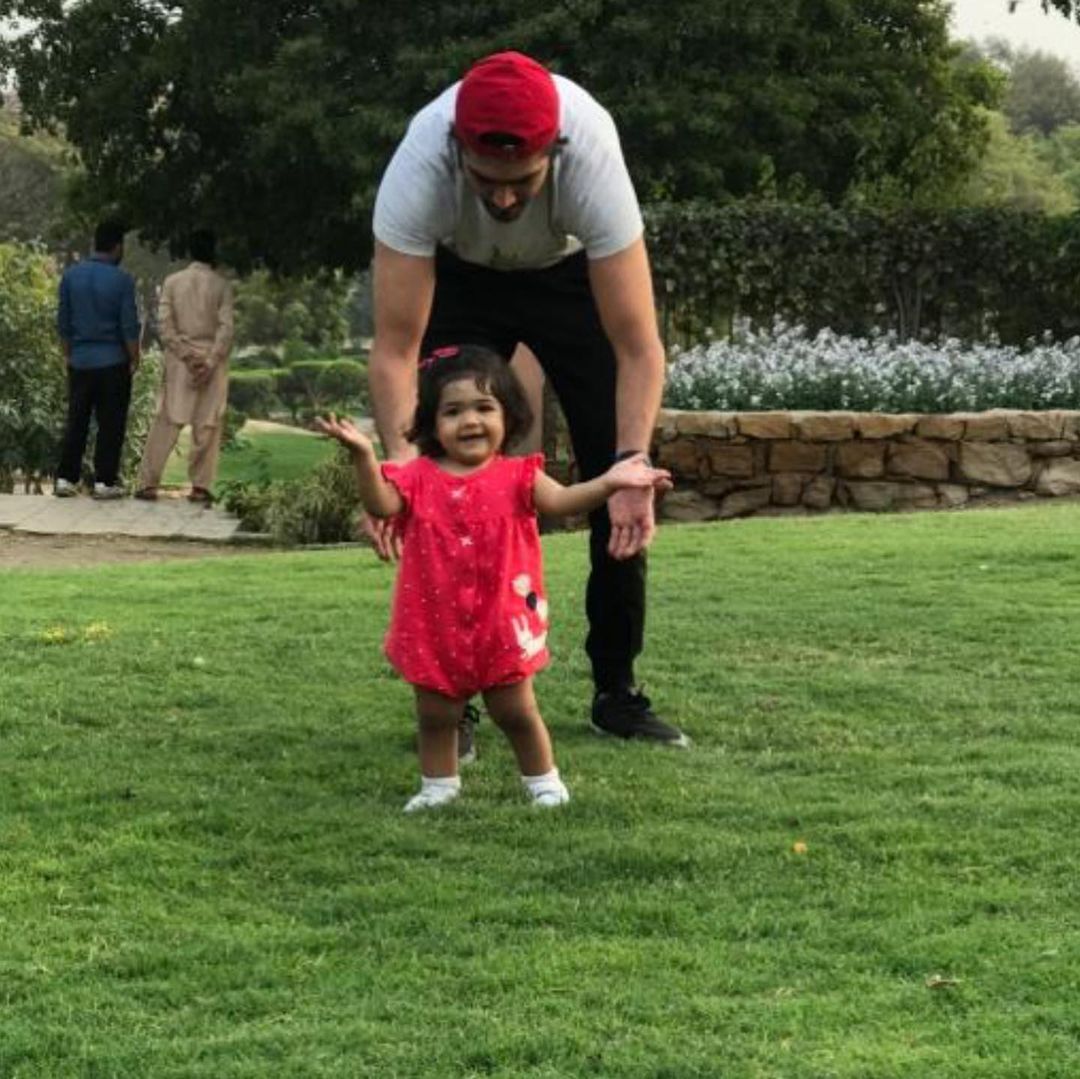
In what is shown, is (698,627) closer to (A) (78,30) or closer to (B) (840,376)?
(B) (840,376)

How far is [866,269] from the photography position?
1418 centimetres

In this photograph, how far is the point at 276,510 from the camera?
11.0m

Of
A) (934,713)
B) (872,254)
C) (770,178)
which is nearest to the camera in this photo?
(934,713)

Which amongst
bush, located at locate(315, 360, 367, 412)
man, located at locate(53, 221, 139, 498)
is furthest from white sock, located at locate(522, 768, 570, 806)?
bush, located at locate(315, 360, 367, 412)

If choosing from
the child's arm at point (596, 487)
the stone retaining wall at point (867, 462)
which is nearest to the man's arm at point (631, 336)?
the child's arm at point (596, 487)

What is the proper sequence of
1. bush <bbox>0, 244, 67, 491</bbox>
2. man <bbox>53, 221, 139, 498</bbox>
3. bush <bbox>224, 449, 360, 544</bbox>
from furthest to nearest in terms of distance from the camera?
bush <bbox>0, 244, 67, 491</bbox> → man <bbox>53, 221, 139, 498</bbox> → bush <bbox>224, 449, 360, 544</bbox>

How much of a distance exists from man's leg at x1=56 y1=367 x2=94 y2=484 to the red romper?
856cm

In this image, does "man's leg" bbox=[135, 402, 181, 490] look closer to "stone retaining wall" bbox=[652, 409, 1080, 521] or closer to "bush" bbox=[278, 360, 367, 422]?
"stone retaining wall" bbox=[652, 409, 1080, 521]

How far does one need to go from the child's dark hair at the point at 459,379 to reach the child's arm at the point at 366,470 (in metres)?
0.17

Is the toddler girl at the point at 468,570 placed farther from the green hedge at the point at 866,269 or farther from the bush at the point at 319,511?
the green hedge at the point at 866,269

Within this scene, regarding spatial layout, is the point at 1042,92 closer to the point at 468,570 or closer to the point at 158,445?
the point at 158,445

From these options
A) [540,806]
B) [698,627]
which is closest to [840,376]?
[698,627]

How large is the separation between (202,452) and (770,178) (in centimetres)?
897

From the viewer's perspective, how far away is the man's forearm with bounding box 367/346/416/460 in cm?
417
